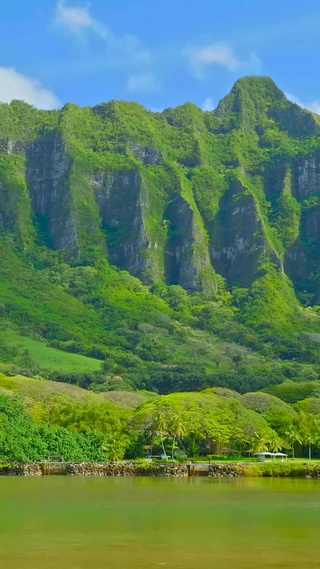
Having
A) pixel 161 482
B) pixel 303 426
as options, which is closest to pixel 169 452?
pixel 303 426

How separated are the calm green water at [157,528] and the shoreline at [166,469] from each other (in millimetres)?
24574

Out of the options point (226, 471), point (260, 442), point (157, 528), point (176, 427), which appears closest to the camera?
point (157, 528)

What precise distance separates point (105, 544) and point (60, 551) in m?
2.75

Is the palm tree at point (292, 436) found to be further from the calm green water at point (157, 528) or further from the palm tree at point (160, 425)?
the calm green water at point (157, 528)

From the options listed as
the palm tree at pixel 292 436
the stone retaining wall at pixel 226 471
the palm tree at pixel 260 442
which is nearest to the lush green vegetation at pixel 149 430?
the palm tree at pixel 292 436

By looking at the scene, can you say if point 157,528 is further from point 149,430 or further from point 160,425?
point 149,430

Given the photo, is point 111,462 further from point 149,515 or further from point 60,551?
point 60,551

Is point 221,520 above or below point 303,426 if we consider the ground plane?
below

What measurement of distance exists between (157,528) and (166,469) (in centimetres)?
6000

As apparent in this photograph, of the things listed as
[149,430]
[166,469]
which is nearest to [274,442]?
[149,430]

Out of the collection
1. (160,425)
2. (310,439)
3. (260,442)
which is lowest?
(260,442)

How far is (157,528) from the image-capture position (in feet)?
144

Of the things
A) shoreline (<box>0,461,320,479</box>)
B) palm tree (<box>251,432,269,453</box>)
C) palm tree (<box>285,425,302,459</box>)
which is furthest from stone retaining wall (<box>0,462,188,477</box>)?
palm tree (<box>285,425,302,459</box>)

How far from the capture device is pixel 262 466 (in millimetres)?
101250
